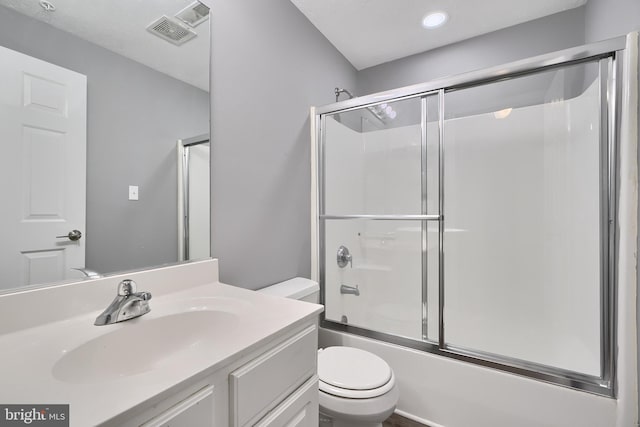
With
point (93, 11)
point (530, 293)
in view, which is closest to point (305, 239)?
point (93, 11)

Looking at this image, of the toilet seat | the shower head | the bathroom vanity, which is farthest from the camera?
the shower head

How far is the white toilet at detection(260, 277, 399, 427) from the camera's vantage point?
1.06m

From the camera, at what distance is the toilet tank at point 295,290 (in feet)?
4.68

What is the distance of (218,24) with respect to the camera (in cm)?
126

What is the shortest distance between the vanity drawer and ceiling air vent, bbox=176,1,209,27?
4.32ft

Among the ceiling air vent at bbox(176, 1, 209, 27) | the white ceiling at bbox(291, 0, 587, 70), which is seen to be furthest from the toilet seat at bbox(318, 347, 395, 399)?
the white ceiling at bbox(291, 0, 587, 70)

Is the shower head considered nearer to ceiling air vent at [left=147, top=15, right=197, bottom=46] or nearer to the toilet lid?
ceiling air vent at [left=147, top=15, right=197, bottom=46]

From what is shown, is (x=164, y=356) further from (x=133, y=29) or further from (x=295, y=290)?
(x=133, y=29)

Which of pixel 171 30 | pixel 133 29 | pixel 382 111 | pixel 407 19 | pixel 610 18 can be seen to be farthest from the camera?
pixel 382 111

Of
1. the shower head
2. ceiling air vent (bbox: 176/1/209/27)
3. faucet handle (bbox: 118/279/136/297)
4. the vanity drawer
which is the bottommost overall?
the vanity drawer

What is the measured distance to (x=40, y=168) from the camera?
2.55 ft

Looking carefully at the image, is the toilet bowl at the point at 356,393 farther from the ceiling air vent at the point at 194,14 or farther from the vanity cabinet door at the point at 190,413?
the ceiling air vent at the point at 194,14

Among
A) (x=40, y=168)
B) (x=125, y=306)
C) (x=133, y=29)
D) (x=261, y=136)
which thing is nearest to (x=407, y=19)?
(x=261, y=136)

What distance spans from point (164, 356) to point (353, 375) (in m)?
0.76
